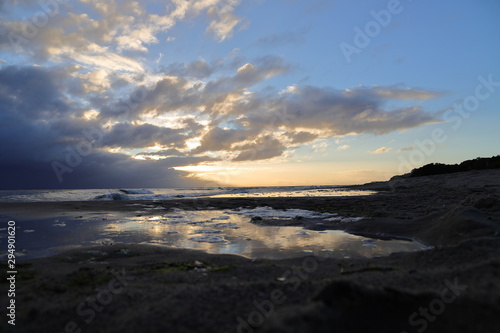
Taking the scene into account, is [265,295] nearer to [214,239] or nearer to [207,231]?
[214,239]

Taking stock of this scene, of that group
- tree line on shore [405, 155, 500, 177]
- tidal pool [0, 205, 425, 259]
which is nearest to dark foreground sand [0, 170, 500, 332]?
tidal pool [0, 205, 425, 259]

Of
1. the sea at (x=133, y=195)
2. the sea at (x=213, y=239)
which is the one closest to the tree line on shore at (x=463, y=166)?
the sea at (x=133, y=195)

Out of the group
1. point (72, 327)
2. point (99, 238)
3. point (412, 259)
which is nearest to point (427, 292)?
point (412, 259)

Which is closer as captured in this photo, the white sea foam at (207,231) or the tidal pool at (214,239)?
the tidal pool at (214,239)

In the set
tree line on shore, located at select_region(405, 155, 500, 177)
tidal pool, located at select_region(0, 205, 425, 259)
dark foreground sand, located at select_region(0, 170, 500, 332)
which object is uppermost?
tree line on shore, located at select_region(405, 155, 500, 177)

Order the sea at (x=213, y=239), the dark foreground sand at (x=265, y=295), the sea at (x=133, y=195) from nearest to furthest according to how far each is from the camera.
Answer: the dark foreground sand at (x=265, y=295) → the sea at (x=213, y=239) → the sea at (x=133, y=195)

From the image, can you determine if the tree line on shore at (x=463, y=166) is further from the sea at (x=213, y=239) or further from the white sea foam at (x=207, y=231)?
the white sea foam at (x=207, y=231)

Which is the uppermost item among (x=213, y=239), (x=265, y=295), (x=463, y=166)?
(x=463, y=166)

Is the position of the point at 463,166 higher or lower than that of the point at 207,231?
higher

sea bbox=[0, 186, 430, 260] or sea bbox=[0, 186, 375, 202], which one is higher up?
sea bbox=[0, 186, 375, 202]

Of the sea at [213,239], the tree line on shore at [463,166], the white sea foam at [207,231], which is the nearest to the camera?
the sea at [213,239]

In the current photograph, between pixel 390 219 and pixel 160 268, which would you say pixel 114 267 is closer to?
pixel 160 268

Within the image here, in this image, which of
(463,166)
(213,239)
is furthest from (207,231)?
(463,166)

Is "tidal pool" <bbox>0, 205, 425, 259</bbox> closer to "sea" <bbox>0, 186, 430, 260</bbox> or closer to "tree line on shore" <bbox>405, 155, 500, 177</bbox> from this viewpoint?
"sea" <bbox>0, 186, 430, 260</bbox>
